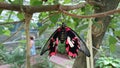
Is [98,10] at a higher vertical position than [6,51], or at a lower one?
higher

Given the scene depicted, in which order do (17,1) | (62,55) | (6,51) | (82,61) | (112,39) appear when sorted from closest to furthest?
(17,1) < (112,39) < (82,61) < (6,51) < (62,55)

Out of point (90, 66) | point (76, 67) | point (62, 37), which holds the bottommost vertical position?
point (76, 67)

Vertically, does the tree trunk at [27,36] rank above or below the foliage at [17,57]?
above

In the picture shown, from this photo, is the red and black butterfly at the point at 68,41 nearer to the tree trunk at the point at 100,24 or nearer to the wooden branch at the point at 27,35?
the wooden branch at the point at 27,35

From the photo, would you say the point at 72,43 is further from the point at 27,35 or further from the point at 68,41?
the point at 27,35

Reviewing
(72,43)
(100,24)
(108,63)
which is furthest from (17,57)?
(72,43)

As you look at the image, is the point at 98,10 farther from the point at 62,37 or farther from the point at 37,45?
the point at 37,45

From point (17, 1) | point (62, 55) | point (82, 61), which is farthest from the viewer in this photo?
point (62, 55)

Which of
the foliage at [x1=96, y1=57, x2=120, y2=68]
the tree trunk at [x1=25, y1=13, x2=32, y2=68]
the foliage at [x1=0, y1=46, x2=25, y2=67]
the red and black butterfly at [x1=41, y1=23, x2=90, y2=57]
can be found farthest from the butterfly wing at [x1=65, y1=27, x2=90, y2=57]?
the foliage at [x1=96, y1=57, x2=120, y2=68]

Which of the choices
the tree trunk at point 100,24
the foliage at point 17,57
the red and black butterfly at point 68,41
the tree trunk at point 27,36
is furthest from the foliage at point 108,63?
the tree trunk at point 27,36

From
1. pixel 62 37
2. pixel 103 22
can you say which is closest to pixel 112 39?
pixel 103 22

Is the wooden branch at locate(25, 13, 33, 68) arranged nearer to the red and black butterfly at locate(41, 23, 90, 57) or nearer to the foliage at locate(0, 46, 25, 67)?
the red and black butterfly at locate(41, 23, 90, 57)
